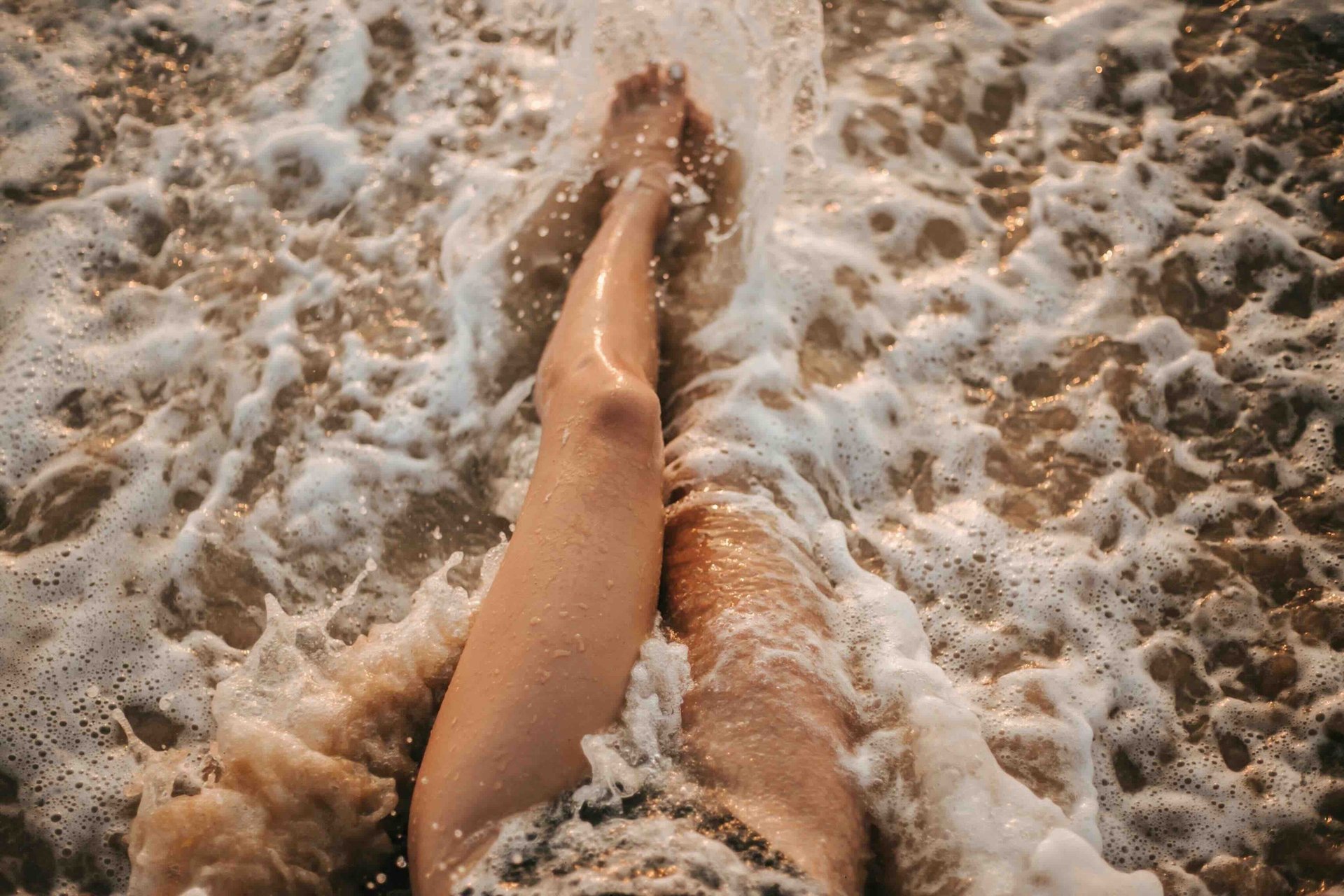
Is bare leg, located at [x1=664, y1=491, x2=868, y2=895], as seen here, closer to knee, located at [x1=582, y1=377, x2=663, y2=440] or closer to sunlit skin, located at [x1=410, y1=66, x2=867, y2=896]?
sunlit skin, located at [x1=410, y1=66, x2=867, y2=896]

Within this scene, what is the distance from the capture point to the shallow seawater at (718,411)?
151cm

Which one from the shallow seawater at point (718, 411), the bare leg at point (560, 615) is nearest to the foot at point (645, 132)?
the shallow seawater at point (718, 411)

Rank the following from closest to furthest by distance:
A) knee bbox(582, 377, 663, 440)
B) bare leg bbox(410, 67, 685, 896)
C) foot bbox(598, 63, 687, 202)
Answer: bare leg bbox(410, 67, 685, 896) < knee bbox(582, 377, 663, 440) < foot bbox(598, 63, 687, 202)

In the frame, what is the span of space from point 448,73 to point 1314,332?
2.39 meters

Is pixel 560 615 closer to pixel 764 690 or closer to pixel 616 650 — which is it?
pixel 616 650

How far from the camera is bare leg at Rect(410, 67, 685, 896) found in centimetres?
134

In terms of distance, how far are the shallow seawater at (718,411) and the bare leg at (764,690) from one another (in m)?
0.07

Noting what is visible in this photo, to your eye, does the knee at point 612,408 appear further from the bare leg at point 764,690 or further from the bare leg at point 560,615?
the bare leg at point 764,690

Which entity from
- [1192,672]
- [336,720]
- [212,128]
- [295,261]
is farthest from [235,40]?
[1192,672]

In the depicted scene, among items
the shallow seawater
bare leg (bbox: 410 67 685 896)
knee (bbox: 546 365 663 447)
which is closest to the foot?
the shallow seawater

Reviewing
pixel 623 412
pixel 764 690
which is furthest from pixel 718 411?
pixel 764 690

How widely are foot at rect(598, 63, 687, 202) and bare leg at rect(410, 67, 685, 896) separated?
0.56 meters

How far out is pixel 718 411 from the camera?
205 cm

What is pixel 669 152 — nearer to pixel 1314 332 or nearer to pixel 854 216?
pixel 854 216
